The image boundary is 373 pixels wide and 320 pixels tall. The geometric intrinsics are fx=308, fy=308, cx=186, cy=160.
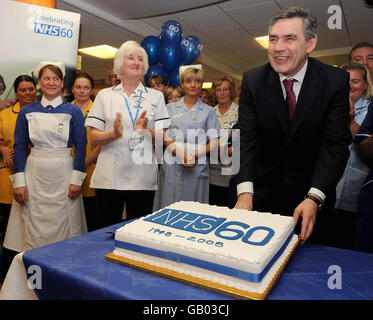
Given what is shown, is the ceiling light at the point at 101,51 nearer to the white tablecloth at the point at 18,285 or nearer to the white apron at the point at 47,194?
the white apron at the point at 47,194

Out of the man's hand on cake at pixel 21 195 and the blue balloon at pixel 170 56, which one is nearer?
the man's hand on cake at pixel 21 195

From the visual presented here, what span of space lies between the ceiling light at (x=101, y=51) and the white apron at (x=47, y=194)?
18.2 feet

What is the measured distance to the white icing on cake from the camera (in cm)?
69

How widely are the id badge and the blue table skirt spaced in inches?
40.0

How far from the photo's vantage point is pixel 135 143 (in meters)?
1.92

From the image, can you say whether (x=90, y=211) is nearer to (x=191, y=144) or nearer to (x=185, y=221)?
(x=191, y=144)

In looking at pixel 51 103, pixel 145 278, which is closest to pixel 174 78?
pixel 51 103

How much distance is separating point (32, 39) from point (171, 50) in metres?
1.84

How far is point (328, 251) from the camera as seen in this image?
0.96 metres

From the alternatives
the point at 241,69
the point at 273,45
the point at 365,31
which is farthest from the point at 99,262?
the point at 241,69

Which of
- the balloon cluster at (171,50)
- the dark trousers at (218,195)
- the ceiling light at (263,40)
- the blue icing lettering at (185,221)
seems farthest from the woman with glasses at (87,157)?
the ceiling light at (263,40)

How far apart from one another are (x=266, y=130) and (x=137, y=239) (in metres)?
0.78

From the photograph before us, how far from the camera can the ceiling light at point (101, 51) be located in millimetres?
7139

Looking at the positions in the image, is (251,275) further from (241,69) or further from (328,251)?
(241,69)
